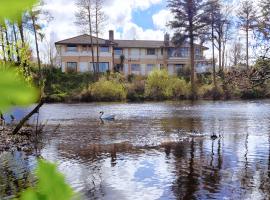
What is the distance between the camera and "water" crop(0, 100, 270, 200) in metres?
13.0

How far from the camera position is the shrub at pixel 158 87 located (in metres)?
61.3

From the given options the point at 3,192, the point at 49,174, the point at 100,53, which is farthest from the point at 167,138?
the point at 100,53

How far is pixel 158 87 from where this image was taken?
62.8 m

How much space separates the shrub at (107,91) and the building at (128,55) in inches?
789

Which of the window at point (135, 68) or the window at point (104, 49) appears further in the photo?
the window at point (135, 68)

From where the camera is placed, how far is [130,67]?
85.4 metres

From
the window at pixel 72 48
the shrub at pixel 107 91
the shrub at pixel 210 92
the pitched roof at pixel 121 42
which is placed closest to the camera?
the shrub at pixel 107 91

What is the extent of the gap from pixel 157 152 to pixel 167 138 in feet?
14.4

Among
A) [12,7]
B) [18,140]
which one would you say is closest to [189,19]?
[18,140]

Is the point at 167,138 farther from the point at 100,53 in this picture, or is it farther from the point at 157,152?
the point at 100,53

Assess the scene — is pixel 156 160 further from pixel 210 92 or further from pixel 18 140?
pixel 210 92

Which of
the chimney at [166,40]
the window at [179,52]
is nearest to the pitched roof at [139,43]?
the chimney at [166,40]

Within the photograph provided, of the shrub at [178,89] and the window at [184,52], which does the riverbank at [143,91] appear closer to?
the shrub at [178,89]

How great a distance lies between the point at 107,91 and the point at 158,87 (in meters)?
7.83
